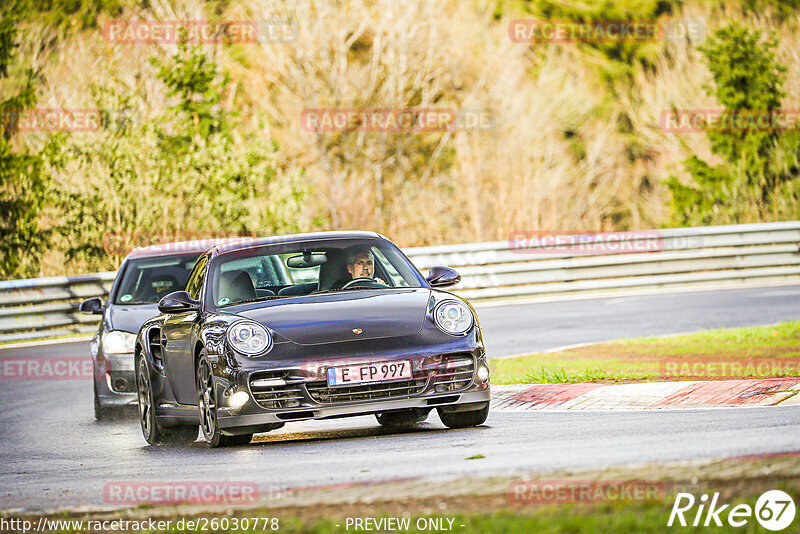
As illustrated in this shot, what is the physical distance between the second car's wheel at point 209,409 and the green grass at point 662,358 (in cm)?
350

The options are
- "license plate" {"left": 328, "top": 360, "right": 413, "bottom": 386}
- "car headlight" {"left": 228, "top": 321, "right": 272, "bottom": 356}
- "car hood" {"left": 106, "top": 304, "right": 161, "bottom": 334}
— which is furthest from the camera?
"car hood" {"left": 106, "top": 304, "right": 161, "bottom": 334}

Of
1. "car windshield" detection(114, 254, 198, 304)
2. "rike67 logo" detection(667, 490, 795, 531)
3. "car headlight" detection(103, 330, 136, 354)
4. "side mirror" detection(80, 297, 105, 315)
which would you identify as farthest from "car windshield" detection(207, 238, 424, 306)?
"rike67 logo" detection(667, 490, 795, 531)

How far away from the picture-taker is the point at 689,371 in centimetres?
1235

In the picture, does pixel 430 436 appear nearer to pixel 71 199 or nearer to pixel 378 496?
pixel 378 496

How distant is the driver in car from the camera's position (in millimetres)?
10367

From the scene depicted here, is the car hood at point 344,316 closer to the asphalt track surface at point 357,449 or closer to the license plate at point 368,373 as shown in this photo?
the license plate at point 368,373

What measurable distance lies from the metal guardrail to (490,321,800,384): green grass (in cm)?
920

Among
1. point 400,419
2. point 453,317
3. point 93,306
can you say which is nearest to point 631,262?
point 93,306

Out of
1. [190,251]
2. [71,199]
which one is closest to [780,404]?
[190,251]

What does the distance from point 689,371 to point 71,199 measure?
18013 mm

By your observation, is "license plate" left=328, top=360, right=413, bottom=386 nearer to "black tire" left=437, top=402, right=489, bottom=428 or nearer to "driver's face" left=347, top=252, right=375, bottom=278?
"black tire" left=437, top=402, right=489, bottom=428

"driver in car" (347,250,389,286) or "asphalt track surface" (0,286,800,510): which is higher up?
"driver in car" (347,250,389,286)

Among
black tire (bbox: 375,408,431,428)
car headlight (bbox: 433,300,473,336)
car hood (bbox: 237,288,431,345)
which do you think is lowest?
black tire (bbox: 375,408,431,428)

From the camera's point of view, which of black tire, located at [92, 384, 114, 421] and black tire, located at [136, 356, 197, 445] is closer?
black tire, located at [136, 356, 197, 445]
